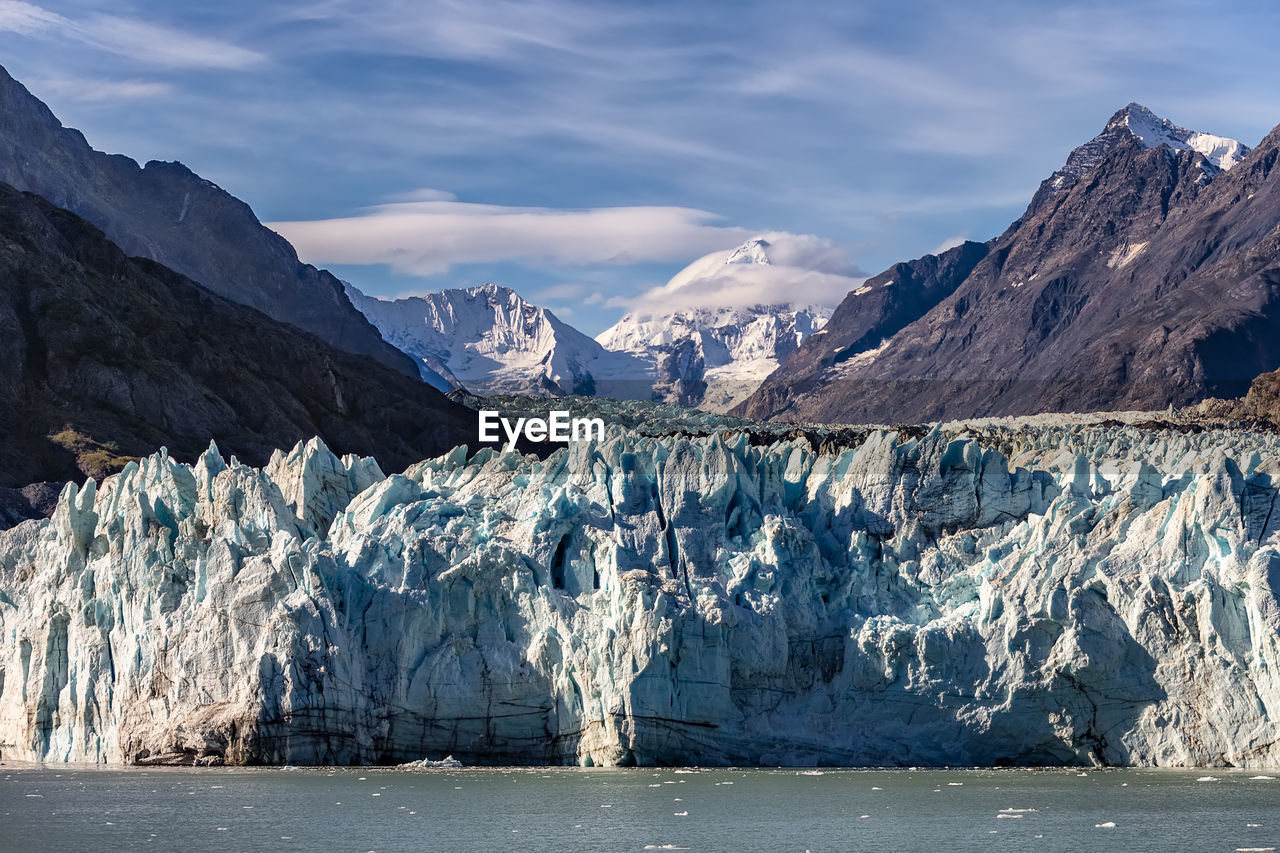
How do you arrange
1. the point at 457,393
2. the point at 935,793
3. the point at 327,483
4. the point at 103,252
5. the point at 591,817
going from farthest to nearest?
the point at 457,393, the point at 103,252, the point at 327,483, the point at 935,793, the point at 591,817

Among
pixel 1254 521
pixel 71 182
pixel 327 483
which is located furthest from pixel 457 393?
pixel 1254 521

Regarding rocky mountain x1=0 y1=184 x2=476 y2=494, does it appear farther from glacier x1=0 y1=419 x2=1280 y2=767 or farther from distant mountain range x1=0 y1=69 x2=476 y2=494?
glacier x1=0 y1=419 x2=1280 y2=767

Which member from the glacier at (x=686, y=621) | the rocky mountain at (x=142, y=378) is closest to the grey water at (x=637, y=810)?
the glacier at (x=686, y=621)

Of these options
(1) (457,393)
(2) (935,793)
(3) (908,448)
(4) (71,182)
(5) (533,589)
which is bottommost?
(2) (935,793)

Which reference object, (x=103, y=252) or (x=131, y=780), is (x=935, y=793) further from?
(x=103, y=252)

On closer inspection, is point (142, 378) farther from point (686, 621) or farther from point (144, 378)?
point (686, 621)

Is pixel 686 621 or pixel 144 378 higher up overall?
pixel 144 378

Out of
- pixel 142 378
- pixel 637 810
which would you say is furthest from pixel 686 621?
pixel 142 378

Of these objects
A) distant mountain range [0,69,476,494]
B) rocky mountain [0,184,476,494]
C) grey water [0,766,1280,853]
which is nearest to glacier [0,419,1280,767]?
grey water [0,766,1280,853]
